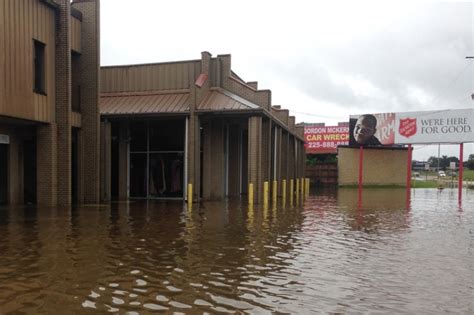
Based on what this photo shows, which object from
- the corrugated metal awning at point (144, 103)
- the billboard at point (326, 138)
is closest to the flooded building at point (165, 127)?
the corrugated metal awning at point (144, 103)

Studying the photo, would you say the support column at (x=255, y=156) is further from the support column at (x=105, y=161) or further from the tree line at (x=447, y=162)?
the tree line at (x=447, y=162)

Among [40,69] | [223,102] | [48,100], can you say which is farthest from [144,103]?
[40,69]

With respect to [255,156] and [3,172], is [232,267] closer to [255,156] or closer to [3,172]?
[255,156]

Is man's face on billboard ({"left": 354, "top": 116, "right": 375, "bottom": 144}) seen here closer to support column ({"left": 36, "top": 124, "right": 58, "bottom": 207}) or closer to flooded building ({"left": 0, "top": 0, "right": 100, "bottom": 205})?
flooded building ({"left": 0, "top": 0, "right": 100, "bottom": 205})

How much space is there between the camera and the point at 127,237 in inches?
364

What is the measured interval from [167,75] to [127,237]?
45.0 ft

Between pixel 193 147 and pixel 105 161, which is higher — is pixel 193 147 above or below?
above

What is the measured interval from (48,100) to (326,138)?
111 feet

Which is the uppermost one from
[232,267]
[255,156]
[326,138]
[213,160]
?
[326,138]

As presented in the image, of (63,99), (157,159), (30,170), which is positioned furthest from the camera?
(157,159)

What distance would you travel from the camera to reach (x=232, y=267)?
263 inches

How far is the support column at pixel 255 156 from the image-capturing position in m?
18.3

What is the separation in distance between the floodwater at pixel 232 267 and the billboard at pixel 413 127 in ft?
74.2

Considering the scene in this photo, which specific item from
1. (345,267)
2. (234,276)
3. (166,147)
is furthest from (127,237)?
(166,147)
